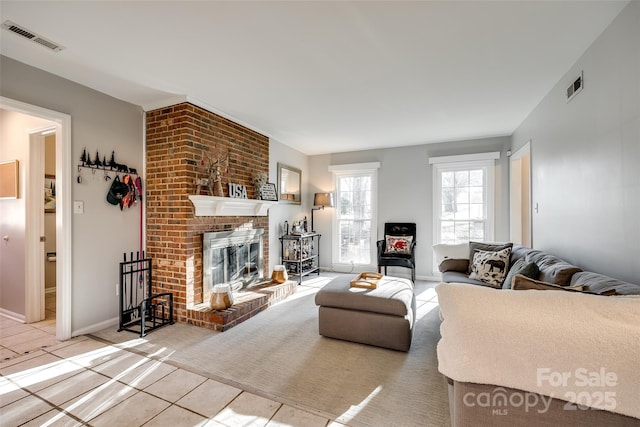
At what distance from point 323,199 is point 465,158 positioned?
2.55 metres

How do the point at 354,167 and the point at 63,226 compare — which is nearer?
the point at 63,226

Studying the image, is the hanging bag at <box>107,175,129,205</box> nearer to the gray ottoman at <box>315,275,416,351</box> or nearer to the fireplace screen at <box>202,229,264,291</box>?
the fireplace screen at <box>202,229,264,291</box>

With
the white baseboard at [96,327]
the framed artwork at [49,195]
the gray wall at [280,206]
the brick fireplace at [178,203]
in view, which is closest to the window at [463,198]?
the gray wall at [280,206]

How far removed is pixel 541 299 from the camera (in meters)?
1.06

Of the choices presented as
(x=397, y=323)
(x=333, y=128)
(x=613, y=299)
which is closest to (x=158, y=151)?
(x=333, y=128)

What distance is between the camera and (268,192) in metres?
4.30

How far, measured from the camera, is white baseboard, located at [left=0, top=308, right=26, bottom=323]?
307 centimetres

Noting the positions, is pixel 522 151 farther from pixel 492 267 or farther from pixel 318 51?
pixel 318 51

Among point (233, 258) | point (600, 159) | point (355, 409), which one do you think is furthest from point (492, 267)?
point (233, 258)

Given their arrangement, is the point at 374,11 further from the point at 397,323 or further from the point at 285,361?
A: the point at 285,361

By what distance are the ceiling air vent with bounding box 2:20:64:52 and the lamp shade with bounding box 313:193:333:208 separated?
398cm

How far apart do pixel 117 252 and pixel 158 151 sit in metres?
1.19

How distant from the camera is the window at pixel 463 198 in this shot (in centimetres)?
464

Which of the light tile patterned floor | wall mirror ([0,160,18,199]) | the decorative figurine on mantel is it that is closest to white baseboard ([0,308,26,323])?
the light tile patterned floor
